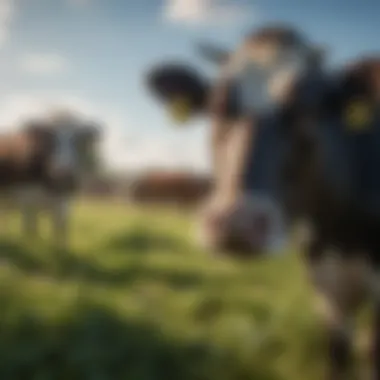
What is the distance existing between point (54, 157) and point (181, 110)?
0.70ft

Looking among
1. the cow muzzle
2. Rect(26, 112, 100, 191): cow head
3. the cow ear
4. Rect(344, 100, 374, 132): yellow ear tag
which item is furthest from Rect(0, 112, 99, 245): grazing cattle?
Rect(344, 100, 374, 132): yellow ear tag

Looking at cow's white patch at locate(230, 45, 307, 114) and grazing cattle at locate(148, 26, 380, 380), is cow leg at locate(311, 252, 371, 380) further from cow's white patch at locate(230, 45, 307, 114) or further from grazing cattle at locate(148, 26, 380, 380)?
cow's white patch at locate(230, 45, 307, 114)

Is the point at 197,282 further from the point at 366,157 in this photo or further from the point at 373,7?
the point at 373,7

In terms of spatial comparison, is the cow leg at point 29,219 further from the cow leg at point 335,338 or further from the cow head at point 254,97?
the cow leg at point 335,338

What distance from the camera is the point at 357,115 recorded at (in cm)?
143

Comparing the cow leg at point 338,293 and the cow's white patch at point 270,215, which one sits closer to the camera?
the cow's white patch at point 270,215

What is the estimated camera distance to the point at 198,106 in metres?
1.46

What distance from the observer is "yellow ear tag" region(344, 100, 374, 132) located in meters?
1.42

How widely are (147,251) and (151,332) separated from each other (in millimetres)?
129

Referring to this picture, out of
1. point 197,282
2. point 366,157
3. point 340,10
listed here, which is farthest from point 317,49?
point 197,282

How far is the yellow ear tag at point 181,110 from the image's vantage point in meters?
1.46

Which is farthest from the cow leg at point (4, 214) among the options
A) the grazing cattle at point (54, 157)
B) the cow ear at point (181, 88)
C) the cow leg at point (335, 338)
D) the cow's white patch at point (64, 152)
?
the cow leg at point (335, 338)

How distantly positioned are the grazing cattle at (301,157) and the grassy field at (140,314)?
8cm

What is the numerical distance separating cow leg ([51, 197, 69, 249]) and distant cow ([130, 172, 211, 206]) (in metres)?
0.11
